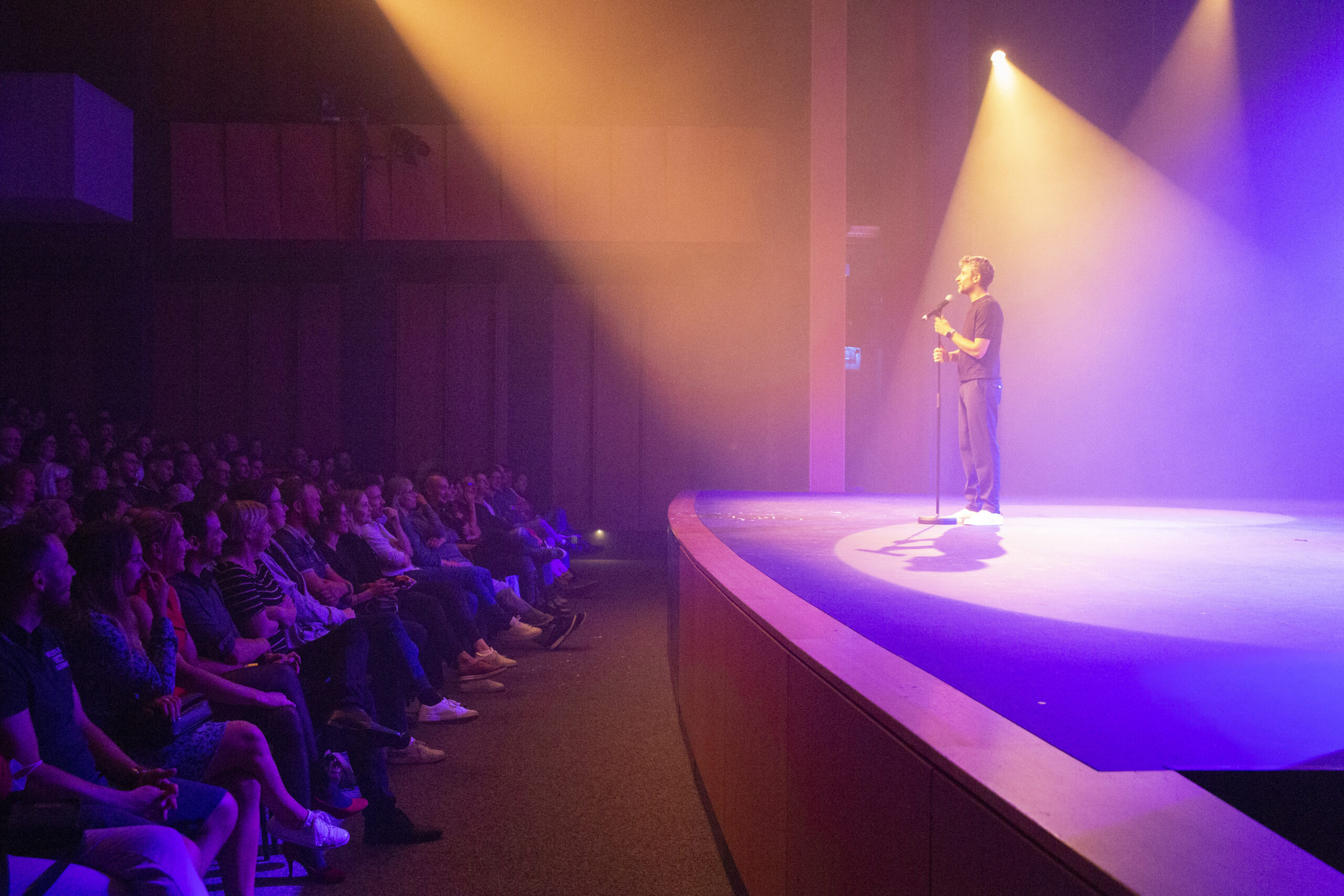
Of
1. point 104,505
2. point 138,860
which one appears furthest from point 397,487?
point 138,860

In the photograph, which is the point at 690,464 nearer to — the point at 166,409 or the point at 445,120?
the point at 445,120

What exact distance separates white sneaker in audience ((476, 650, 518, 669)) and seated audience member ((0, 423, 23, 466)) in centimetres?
324

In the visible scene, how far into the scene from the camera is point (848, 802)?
4.09 ft

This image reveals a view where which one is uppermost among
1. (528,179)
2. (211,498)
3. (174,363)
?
(528,179)

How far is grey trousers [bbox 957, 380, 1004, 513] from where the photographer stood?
419 cm

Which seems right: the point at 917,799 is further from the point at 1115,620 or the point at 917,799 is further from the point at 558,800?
the point at 558,800

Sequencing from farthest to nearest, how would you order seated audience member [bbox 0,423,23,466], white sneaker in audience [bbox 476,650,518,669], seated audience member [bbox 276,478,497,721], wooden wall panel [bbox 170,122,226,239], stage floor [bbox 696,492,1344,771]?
wooden wall panel [bbox 170,122,226,239]
seated audience member [bbox 0,423,23,466]
white sneaker in audience [bbox 476,650,518,669]
seated audience member [bbox 276,478,497,721]
stage floor [bbox 696,492,1344,771]

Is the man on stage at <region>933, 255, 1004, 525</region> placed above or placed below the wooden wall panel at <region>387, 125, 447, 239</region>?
below

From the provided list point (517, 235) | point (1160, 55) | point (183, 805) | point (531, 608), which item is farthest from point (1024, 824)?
point (517, 235)

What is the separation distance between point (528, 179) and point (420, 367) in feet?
8.01

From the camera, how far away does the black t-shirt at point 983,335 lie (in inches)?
162

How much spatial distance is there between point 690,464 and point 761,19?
495cm

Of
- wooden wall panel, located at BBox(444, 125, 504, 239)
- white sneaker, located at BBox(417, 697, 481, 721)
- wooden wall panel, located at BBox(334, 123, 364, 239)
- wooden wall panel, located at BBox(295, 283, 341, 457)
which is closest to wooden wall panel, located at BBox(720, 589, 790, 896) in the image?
white sneaker, located at BBox(417, 697, 481, 721)

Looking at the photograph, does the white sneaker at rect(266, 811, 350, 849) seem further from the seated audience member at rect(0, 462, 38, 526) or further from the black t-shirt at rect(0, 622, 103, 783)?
the seated audience member at rect(0, 462, 38, 526)
